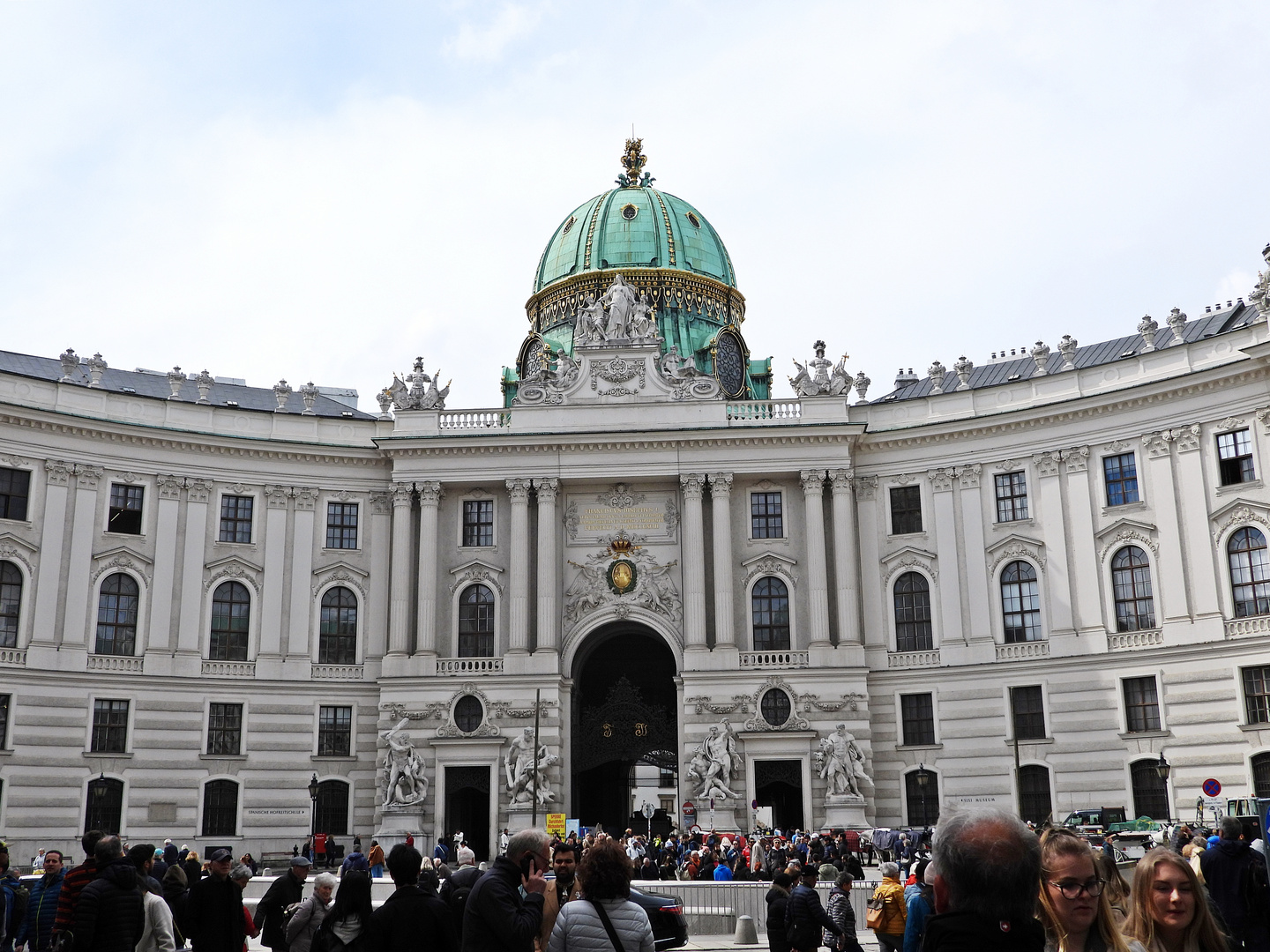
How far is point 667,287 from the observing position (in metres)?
62.5

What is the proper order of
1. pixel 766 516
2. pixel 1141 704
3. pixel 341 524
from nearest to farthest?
pixel 1141 704
pixel 766 516
pixel 341 524

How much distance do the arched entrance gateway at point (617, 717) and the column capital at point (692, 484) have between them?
5781 millimetres

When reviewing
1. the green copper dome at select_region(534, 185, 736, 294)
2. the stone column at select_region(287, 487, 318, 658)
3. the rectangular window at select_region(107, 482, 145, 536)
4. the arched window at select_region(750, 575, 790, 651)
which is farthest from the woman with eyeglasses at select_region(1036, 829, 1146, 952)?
the green copper dome at select_region(534, 185, 736, 294)

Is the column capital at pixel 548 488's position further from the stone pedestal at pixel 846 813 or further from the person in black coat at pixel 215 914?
the person in black coat at pixel 215 914

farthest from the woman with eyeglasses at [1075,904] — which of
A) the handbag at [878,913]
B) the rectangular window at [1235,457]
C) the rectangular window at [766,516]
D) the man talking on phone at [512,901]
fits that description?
the rectangular window at [766,516]

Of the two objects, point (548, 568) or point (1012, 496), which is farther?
point (548, 568)

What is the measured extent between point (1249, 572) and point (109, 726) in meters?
41.7

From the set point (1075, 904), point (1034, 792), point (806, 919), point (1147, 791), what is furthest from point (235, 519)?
point (1075, 904)

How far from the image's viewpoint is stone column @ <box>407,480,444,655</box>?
5094cm

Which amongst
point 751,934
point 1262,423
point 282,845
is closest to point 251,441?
point 282,845

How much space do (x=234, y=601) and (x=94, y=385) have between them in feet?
33.6

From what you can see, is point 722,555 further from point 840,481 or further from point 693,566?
point 840,481

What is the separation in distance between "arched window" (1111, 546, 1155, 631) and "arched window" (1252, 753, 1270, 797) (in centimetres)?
592

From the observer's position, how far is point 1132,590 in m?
47.3
